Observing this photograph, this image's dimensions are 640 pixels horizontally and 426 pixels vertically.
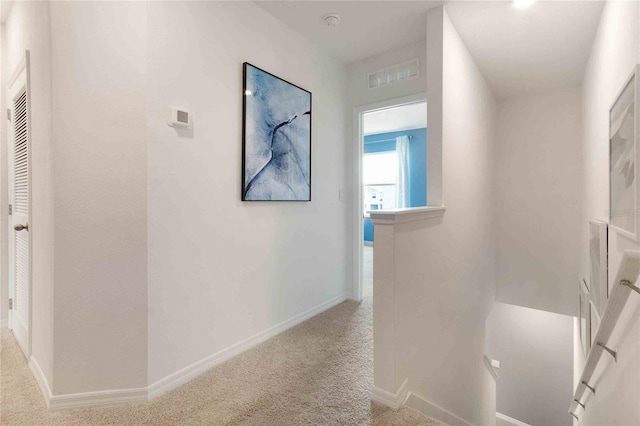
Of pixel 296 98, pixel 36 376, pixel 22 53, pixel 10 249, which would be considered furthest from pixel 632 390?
pixel 10 249

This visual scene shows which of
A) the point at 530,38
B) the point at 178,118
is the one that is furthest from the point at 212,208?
the point at 530,38

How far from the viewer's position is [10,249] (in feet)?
7.98

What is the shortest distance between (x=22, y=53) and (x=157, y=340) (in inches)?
77.8

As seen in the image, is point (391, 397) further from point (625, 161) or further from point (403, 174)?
point (403, 174)

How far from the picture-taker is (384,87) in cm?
300

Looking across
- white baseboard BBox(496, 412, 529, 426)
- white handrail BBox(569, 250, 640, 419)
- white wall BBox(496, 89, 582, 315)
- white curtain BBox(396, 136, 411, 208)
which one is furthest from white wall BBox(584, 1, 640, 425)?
white curtain BBox(396, 136, 411, 208)

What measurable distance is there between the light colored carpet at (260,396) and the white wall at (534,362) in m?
3.30

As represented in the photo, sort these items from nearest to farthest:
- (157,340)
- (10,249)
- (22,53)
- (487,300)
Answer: (157,340) < (22,53) < (10,249) < (487,300)

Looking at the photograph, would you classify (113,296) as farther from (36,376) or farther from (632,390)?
(632,390)

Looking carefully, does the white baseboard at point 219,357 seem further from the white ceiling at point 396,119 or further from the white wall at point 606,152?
the white ceiling at point 396,119

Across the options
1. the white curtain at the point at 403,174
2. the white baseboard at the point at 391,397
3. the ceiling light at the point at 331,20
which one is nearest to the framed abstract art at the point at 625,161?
the white baseboard at the point at 391,397

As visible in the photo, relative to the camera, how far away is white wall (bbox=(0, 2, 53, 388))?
1.53m

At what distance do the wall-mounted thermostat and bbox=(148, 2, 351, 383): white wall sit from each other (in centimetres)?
4

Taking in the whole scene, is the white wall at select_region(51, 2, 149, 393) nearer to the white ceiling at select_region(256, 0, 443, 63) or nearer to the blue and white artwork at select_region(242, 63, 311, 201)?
the blue and white artwork at select_region(242, 63, 311, 201)
